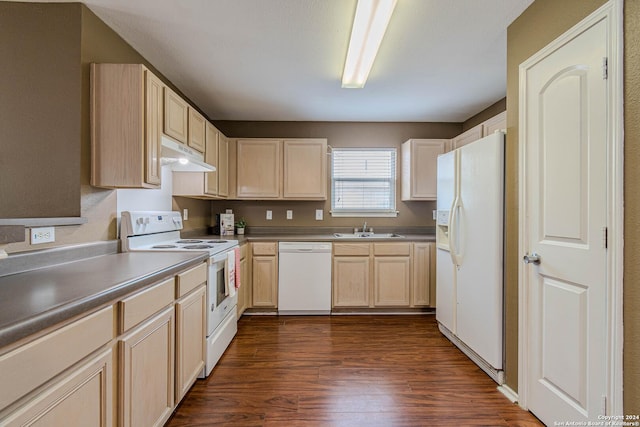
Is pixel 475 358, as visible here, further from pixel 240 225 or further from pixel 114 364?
pixel 240 225

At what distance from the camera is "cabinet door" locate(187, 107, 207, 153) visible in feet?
8.83

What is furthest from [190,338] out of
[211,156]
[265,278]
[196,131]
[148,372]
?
[211,156]

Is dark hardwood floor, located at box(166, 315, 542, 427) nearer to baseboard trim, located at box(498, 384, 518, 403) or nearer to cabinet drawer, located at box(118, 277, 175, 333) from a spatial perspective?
baseboard trim, located at box(498, 384, 518, 403)

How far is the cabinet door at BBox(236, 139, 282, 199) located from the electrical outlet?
2275 millimetres

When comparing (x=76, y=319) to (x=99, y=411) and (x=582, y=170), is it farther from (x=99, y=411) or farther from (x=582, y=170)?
(x=582, y=170)

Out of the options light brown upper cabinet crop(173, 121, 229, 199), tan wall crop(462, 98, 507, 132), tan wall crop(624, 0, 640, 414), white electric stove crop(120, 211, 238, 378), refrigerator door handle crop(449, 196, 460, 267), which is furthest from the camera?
tan wall crop(462, 98, 507, 132)

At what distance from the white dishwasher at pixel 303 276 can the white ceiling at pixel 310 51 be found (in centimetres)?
166

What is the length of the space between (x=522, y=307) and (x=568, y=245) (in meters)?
0.52

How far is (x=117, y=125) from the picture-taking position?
1888mm

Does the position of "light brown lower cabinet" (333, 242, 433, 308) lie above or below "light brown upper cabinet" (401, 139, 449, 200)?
below

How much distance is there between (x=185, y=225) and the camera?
3332 millimetres

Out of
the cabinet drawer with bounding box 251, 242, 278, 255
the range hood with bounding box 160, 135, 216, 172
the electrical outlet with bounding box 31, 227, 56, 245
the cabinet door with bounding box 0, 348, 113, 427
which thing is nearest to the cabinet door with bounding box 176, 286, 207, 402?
the cabinet door with bounding box 0, 348, 113, 427

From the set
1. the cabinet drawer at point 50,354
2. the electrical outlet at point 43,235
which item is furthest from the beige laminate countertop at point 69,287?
the electrical outlet at point 43,235

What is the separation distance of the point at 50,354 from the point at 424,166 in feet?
12.2
